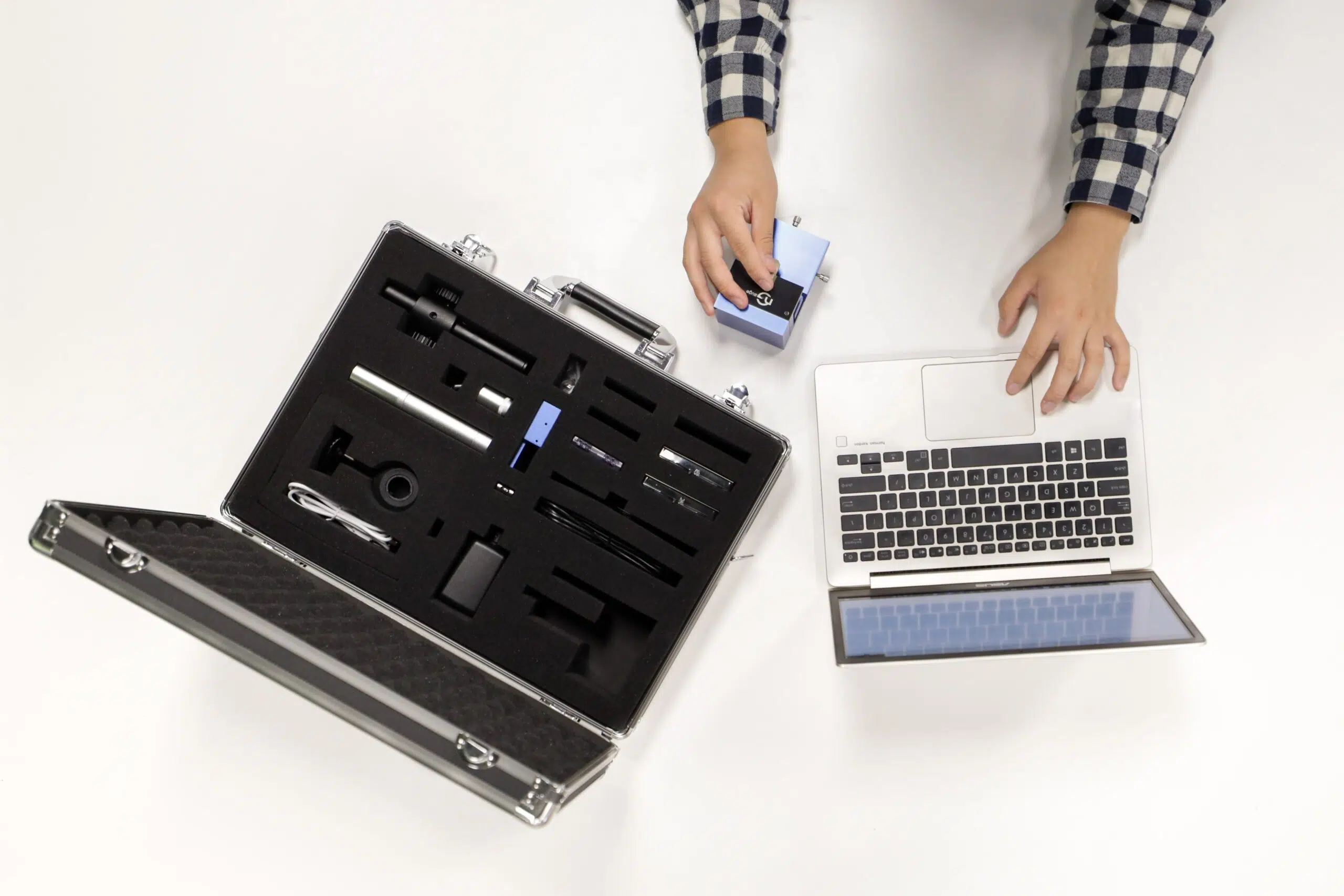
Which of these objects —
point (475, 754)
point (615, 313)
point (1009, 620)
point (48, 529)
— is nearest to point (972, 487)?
point (1009, 620)

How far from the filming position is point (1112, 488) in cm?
82

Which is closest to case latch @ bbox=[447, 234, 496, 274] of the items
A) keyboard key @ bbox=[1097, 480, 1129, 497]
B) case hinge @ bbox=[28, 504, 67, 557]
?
case hinge @ bbox=[28, 504, 67, 557]

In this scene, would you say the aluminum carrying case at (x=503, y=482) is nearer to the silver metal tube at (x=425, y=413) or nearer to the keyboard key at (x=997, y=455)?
the silver metal tube at (x=425, y=413)

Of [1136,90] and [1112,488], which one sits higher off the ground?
[1136,90]

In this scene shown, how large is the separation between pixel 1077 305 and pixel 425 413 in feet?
1.94

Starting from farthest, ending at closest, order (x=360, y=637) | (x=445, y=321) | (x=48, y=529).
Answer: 1. (x=445, y=321)
2. (x=360, y=637)
3. (x=48, y=529)

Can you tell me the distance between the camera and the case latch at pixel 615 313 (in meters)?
0.83

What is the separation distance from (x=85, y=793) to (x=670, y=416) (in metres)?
0.68

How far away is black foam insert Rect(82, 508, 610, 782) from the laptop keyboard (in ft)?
1.03

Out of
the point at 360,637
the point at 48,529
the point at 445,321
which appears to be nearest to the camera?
the point at 48,529

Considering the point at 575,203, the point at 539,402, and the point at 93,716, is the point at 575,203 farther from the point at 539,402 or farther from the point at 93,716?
the point at 93,716

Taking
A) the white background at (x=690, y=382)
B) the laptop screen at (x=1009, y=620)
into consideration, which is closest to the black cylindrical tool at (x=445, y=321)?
the white background at (x=690, y=382)

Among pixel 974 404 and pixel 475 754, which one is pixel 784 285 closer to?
pixel 974 404

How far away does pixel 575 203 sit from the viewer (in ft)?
2.91
